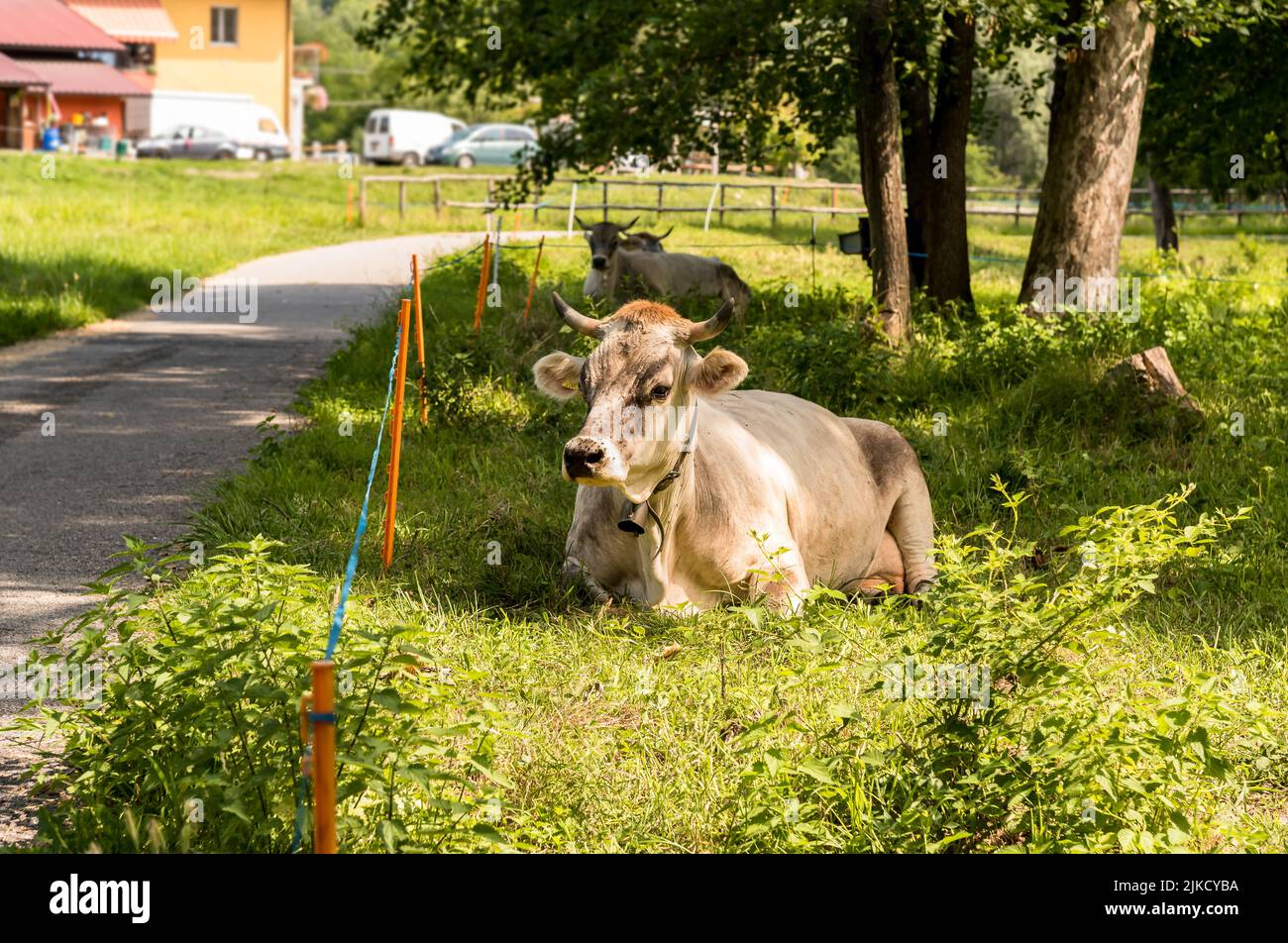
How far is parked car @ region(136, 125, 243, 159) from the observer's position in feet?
176

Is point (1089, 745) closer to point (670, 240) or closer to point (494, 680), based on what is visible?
point (494, 680)

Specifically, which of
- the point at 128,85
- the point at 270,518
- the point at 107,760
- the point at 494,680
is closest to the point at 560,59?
the point at 270,518

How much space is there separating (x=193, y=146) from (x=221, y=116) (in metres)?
5.97

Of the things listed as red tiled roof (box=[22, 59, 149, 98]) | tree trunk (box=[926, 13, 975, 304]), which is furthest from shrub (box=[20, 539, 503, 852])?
red tiled roof (box=[22, 59, 149, 98])

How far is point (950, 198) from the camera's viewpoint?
1448 cm

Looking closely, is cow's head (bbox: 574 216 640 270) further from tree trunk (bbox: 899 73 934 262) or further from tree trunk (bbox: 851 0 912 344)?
tree trunk (bbox: 851 0 912 344)

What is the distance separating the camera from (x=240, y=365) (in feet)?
47.4

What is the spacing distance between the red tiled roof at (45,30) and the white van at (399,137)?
399 inches

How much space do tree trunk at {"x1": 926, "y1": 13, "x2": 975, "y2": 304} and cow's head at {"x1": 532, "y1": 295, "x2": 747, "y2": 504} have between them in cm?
834

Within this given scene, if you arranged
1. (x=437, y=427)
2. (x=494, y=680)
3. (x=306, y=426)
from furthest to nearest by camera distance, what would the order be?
(x=306, y=426) → (x=437, y=427) → (x=494, y=680)

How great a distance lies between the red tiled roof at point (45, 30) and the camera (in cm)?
5431

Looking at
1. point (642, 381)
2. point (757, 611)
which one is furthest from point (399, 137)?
point (757, 611)

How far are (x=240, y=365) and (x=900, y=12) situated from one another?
7.09 metres

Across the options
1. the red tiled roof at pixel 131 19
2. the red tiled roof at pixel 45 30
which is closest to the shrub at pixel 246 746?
the red tiled roof at pixel 45 30
